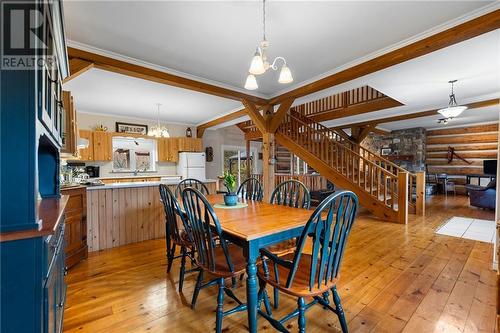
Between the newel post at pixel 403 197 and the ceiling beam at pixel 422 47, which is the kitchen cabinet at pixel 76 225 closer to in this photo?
the ceiling beam at pixel 422 47

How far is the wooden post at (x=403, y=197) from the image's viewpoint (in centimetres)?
429

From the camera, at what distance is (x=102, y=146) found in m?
5.72

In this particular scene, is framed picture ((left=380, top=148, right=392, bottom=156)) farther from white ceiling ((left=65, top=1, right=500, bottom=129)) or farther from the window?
the window

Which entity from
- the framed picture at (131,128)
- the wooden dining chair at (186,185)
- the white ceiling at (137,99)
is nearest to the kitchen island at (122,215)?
the wooden dining chair at (186,185)

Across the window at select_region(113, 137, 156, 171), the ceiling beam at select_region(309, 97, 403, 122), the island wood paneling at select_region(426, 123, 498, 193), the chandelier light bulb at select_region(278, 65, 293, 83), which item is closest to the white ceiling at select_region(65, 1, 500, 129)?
the chandelier light bulb at select_region(278, 65, 293, 83)

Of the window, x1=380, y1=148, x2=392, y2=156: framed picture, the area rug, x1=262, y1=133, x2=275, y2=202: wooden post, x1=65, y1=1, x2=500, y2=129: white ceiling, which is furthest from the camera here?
x1=380, y1=148, x2=392, y2=156: framed picture

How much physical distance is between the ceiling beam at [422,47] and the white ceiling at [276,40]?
12 centimetres

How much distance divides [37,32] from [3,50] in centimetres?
16

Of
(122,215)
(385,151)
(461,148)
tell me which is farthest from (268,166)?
(461,148)

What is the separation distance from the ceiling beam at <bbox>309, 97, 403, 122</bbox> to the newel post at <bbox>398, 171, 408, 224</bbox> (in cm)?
174

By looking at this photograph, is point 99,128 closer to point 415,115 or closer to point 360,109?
point 360,109

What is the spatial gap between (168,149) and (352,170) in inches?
199

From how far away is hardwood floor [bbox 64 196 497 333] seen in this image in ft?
5.49

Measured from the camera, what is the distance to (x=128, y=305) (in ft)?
6.26
